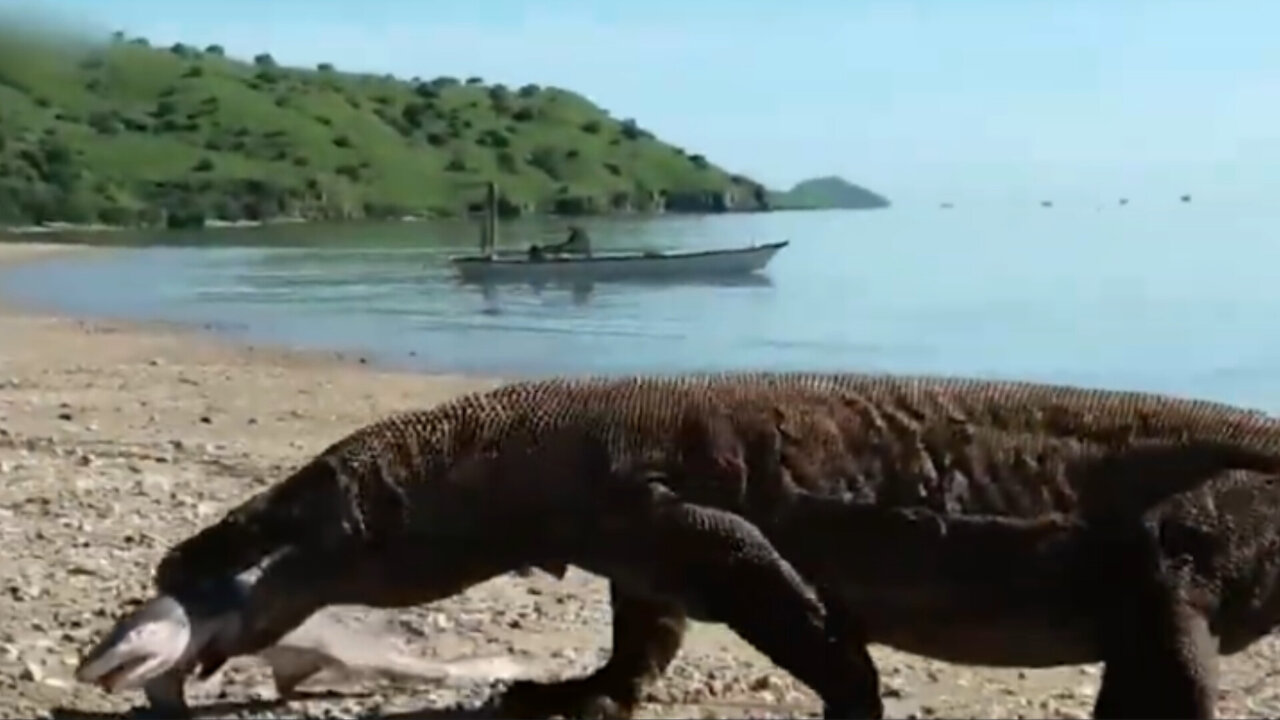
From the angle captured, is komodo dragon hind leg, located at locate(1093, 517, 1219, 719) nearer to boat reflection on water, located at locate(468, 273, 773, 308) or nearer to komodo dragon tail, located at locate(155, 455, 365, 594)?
komodo dragon tail, located at locate(155, 455, 365, 594)

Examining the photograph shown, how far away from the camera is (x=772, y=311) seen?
57.8 m

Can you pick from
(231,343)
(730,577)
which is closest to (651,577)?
(730,577)

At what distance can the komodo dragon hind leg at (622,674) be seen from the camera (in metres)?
8.96

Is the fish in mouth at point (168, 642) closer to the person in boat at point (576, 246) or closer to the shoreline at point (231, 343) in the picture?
the shoreline at point (231, 343)

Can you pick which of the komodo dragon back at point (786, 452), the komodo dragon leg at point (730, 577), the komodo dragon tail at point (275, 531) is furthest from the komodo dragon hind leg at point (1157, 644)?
the komodo dragon tail at point (275, 531)

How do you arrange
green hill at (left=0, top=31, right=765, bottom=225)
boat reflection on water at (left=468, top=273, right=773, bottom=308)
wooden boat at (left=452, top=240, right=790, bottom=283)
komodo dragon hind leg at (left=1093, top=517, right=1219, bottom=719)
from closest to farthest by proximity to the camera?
komodo dragon hind leg at (left=1093, top=517, right=1219, bottom=719)
boat reflection on water at (left=468, top=273, right=773, bottom=308)
wooden boat at (left=452, top=240, right=790, bottom=283)
green hill at (left=0, top=31, right=765, bottom=225)

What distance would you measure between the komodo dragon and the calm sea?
24.8 m

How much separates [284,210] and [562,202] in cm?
2729

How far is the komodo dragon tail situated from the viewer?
26.1 ft

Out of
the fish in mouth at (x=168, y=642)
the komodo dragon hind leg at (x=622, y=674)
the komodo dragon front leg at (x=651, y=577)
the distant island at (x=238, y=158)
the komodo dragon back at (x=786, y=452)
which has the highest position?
the komodo dragon back at (x=786, y=452)

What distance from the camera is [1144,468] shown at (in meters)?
7.90

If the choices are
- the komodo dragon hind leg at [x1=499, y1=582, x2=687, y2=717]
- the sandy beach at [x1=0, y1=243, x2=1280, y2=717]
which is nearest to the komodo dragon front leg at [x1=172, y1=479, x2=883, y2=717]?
the komodo dragon hind leg at [x1=499, y1=582, x2=687, y2=717]

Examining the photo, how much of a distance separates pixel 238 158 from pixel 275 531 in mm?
162404

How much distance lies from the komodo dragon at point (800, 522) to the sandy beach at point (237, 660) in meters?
1.14
